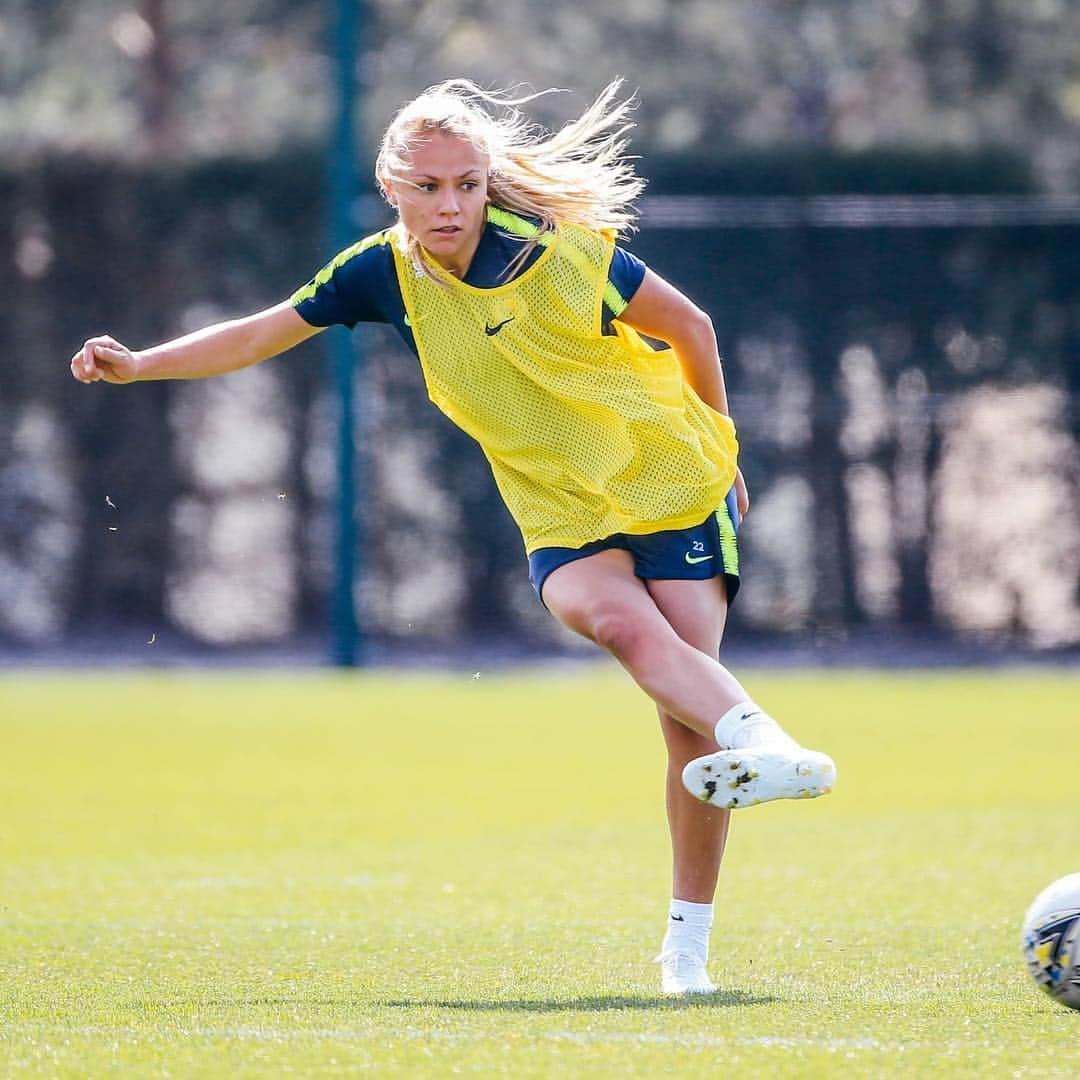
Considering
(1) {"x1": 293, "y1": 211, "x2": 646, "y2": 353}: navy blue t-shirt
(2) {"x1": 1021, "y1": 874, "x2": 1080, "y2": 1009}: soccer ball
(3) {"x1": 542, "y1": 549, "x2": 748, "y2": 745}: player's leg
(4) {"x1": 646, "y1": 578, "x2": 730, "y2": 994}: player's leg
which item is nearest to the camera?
(2) {"x1": 1021, "y1": 874, "x2": 1080, "y2": 1009}: soccer ball

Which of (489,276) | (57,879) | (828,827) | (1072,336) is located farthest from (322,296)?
(1072,336)

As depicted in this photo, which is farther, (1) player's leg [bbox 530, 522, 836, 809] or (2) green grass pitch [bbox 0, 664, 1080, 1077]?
(1) player's leg [bbox 530, 522, 836, 809]

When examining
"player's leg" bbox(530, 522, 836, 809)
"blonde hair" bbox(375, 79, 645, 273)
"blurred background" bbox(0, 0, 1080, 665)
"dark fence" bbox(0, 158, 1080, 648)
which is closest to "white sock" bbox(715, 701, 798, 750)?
"player's leg" bbox(530, 522, 836, 809)

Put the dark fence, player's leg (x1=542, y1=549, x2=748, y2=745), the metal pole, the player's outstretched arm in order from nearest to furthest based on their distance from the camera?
player's leg (x1=542, y1=549, x2=748, y2=745) < the player's outstretched arm < the metal pole < the dark fence

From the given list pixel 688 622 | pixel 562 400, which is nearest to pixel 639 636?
pixel 688 622

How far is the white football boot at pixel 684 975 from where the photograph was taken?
3535 mm

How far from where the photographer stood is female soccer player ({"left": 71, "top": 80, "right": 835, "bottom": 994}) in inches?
145

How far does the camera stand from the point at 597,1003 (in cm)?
340

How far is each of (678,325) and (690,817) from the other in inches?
36.6

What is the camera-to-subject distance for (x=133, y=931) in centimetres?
430

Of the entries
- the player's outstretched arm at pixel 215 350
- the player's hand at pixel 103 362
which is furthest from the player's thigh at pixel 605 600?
the player's hand at pixel 103 362

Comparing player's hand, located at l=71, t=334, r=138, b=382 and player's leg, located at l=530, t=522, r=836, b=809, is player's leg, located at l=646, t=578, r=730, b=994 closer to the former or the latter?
player's leg, located at l=530, t=522, r=836, b=809

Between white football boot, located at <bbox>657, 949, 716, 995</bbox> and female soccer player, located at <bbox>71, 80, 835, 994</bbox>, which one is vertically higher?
female soccer player, located at <bbox>71, 80, 835, 994</bbox>

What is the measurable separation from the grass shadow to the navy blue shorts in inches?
29.6
